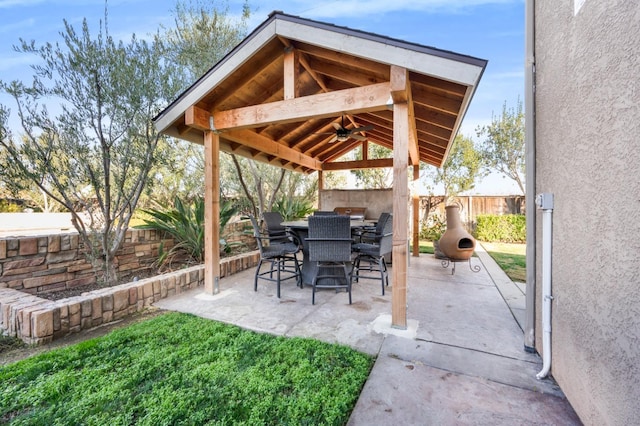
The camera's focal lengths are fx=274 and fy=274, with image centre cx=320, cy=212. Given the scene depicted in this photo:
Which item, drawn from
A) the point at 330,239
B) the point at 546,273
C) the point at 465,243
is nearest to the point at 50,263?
the point at 330,239

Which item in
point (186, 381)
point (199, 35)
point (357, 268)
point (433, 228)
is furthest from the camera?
point (433, 228)

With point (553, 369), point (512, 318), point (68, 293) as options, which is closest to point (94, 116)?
point (68, 293)

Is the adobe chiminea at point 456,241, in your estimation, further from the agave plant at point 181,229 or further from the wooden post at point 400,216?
the agave plant at point 181,229

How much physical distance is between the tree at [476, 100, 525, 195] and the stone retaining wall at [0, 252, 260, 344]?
14627 mm

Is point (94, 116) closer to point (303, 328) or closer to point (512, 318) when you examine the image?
point (303, 328)

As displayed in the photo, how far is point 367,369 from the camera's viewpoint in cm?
215

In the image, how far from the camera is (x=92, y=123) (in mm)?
3609

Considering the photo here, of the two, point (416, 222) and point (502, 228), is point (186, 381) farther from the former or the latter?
point (502, 228)

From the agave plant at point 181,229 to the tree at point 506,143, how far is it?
44.2ft

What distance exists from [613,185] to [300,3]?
406 inches

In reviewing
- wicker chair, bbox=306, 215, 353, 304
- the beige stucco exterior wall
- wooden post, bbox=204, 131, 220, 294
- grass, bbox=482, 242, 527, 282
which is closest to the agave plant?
wooden post, bbox=204, 131, 220, 294

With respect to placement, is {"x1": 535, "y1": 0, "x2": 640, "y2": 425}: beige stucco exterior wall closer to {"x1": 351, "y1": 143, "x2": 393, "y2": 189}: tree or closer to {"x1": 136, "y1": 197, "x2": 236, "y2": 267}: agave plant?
{"x1": 136, "y1": 197, "x2": 236, "y2": 267}: agave plant

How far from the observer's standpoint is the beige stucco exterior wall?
119cm

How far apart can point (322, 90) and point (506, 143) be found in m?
12.1
